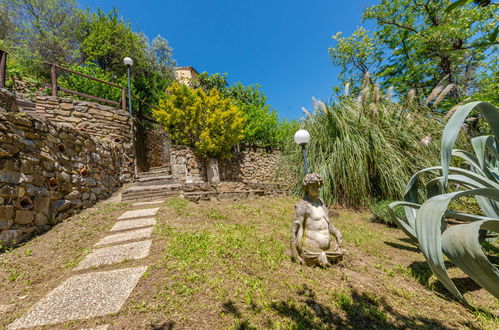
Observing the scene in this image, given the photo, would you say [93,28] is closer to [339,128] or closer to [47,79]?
[47,79]

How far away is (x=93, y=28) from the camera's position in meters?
11.7

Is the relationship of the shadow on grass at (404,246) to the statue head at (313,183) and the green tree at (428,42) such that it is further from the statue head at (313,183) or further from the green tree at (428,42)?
the green tree at (428,42)

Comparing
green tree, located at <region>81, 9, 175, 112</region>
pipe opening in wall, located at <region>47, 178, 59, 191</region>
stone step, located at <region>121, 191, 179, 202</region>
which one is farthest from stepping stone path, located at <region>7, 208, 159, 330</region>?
green tree, located at <region>81, 9, 175, 112</region>

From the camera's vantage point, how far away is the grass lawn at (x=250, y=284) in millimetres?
1479

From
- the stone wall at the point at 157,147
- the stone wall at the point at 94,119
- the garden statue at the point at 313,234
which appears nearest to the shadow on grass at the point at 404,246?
the garden statue at the point at 313,234

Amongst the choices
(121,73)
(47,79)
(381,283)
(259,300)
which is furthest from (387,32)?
(47,79)

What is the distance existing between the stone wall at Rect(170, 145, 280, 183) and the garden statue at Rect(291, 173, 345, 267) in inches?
162

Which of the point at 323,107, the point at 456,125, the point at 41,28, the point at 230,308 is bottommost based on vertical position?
the point at 230,308

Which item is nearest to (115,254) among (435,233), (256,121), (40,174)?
(40,174)

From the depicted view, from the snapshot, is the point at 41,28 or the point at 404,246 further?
the point at 41,28

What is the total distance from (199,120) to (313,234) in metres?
6.98

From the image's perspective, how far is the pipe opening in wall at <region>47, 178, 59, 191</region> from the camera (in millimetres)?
3371

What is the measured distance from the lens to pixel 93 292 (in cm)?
171

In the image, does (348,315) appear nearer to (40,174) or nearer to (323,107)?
(40,174)
